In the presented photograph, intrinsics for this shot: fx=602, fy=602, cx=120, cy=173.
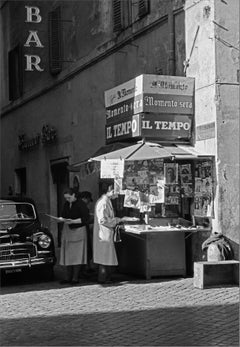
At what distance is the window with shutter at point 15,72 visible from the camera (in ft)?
66.1

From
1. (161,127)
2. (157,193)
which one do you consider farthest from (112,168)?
(161,127)

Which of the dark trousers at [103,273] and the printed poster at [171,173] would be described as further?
the printed poster at [171,173]

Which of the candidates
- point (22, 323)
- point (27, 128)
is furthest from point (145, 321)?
point (27, 128)

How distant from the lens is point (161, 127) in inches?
410

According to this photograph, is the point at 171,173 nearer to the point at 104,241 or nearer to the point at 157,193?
the point at 157,193

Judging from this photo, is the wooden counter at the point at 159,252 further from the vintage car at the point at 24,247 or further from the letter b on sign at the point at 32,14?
the letter b on sign at the point at 32,14

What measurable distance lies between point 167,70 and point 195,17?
1.33 meters

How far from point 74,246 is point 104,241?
55 cm

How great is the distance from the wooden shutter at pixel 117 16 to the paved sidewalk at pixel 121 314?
6128 mm

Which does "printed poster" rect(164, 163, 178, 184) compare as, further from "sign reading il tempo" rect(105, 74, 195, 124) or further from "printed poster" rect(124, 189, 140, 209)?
"sign reading il tempo" rect(105, 74, 195, 124)

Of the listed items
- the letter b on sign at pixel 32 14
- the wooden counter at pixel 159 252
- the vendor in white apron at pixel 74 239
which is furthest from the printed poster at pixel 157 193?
the letter b on sign at pixel 32 14

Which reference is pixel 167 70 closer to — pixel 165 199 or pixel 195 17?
pixel 195 17

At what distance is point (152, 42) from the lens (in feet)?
39.6

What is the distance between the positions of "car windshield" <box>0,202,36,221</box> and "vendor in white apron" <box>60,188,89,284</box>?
1.34m
